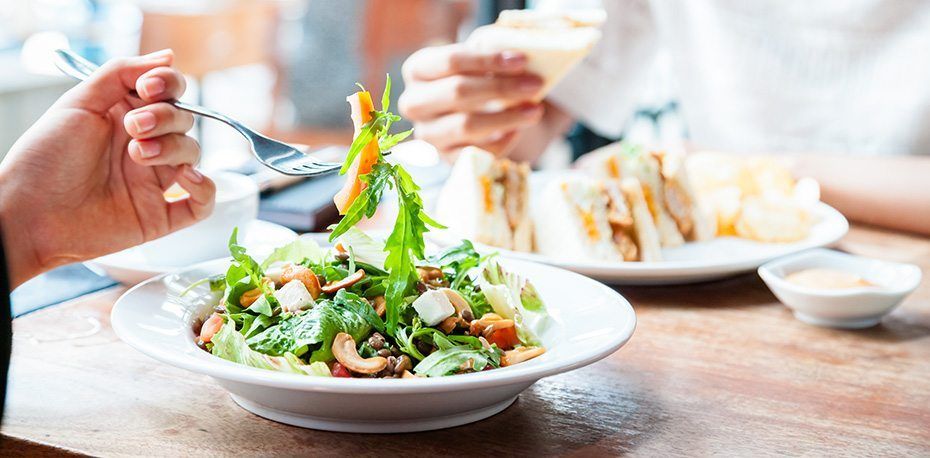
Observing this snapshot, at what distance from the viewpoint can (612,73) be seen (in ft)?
11.8

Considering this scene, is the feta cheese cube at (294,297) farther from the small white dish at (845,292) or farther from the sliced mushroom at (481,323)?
the small white dish at (845,292)

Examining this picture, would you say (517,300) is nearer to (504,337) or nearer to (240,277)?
(504,337)

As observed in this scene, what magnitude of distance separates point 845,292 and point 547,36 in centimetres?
115

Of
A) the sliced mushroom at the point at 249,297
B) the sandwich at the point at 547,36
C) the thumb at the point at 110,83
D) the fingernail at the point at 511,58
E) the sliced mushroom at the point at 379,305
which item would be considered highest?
the sandwich at the point at 547,36

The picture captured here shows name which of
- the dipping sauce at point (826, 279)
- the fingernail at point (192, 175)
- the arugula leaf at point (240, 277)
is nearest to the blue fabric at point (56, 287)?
the fingernail at point (192, 175)

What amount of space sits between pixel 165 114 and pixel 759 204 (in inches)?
54.9

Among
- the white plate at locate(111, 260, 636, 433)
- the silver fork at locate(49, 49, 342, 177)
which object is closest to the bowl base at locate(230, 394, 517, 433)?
the white plate at locate(111, 260, 636, 433)

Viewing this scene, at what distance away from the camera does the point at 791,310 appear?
1.82 m

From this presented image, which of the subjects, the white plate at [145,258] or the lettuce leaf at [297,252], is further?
the white plate at [145,258]

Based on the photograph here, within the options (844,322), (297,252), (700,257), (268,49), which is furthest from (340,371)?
(268,49)

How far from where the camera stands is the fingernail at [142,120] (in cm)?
154

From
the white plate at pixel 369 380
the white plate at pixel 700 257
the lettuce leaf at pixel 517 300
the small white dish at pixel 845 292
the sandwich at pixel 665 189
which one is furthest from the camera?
the sandwich at pixel 665 189

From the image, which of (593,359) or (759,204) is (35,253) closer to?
(593,359)

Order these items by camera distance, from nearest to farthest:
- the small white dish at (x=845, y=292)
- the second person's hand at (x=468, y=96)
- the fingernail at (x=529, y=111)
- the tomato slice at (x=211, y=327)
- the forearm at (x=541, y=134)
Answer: the tomato slice at (x=211, y=327) < the small white dish at (x=845, y=292) < the second person's hand at (x=468, y=96) < the fingernail at (x=529, y=111) < the forearm at (x=541, y=134)
